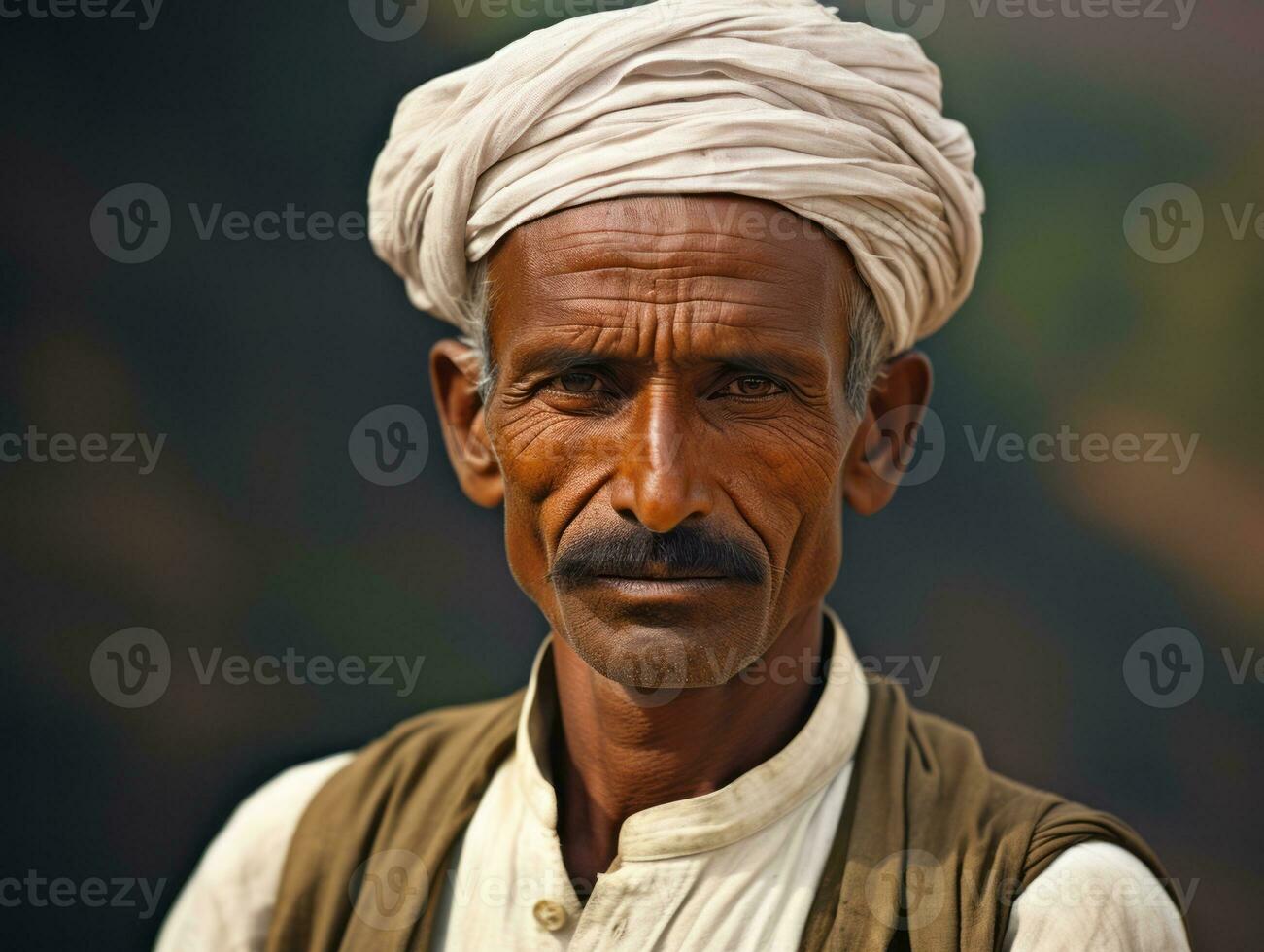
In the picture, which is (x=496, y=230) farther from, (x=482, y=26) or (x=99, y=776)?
(x=99, y=776)

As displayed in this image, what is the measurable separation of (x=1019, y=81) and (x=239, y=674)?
2524 mm

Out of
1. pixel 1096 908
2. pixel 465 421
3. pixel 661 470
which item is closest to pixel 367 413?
pixel 465 421

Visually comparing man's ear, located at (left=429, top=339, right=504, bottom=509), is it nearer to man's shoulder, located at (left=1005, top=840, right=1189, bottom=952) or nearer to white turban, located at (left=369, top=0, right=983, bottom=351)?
white turban, located at (left=369, top=0, right=983, bottom=351)

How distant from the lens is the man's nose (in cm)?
187

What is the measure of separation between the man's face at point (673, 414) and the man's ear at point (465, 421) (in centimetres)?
25

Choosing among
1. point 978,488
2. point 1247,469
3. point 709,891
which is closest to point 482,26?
point 978,488

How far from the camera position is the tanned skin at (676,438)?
195 cm

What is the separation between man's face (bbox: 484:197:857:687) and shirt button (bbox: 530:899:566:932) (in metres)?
0.39

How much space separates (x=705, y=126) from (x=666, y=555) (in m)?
0.58

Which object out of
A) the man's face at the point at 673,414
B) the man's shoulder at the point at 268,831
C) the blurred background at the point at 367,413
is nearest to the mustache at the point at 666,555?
the man's face at the point at 673,414

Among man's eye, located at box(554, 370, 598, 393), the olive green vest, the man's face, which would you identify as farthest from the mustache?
the olive green vest

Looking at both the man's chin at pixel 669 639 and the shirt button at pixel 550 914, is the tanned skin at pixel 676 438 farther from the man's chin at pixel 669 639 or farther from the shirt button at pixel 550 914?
the shirt button at pixel 550 914

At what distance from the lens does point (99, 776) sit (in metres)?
3.83

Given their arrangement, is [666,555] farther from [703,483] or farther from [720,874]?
[720,874]
